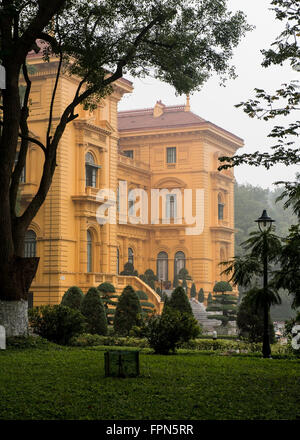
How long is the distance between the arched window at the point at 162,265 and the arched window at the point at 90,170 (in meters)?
14.3

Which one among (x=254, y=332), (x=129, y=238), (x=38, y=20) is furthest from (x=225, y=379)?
(x=129, y=238)

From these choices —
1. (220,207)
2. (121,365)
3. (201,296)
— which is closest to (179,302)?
(121,365)

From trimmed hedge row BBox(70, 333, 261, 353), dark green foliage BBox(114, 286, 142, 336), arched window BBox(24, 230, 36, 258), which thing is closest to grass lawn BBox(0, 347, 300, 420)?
trimmed hedge row BBox(70, 333, 261, 353)

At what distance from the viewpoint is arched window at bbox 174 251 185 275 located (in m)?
51.5

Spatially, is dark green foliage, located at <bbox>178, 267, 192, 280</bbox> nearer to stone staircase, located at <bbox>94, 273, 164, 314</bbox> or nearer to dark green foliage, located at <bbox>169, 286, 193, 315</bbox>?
stone staircase, located at <bbox>94, 273, 164, 314</bbox>

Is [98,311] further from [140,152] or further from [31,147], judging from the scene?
[140,152]

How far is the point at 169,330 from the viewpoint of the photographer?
640 inches

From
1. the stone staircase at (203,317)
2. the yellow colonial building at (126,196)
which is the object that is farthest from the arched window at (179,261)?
the stone staircase at (203,317)

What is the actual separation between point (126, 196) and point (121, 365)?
3673cm

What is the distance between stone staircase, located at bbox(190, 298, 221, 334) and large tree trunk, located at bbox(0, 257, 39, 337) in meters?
23.0

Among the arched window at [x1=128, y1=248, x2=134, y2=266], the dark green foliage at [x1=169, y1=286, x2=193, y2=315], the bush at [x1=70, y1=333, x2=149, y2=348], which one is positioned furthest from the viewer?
the arched window at [x1=128, y1=248, x2=134, y2=266]

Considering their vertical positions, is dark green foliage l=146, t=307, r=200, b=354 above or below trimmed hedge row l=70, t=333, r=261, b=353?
above

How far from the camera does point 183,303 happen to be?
26281mm

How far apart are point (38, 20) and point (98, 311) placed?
39.6ft
